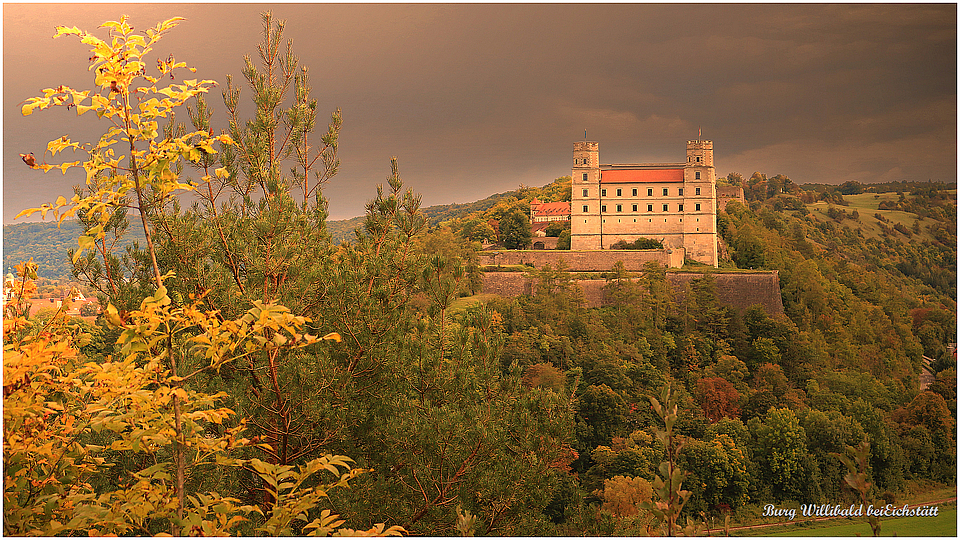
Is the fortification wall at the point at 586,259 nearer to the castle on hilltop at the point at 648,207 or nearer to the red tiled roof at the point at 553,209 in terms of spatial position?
the castle on hilltop at the point at 648,207

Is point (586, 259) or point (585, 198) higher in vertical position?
point (585, 198)

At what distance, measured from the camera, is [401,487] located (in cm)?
479

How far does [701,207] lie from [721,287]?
21.6 feet

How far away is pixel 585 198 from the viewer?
35.1 m

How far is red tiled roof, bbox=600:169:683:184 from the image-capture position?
35344 mm

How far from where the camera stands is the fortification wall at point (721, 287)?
29672mm

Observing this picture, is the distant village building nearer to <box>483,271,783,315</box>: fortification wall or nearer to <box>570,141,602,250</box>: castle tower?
<box>570,141,602,250</box>: castle tower

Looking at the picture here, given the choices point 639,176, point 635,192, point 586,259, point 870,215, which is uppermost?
point 639,176

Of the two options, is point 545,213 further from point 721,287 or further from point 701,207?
point 721,287

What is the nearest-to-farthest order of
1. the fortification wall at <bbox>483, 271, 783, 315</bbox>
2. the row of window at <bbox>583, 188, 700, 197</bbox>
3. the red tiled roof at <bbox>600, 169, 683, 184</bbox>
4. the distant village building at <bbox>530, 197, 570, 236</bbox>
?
the fortification wall at <bbox>483, 271, 783, 315</bbox> → the row of window at <bbox>583, 188, 700, 197</bbox> → the red tiled roof at <bbox>600, 169, 683, 184</bbox> → the distant village building at <bbox>530, 197, 570, 236</bbox>

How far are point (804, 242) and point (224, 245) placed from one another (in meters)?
47.5

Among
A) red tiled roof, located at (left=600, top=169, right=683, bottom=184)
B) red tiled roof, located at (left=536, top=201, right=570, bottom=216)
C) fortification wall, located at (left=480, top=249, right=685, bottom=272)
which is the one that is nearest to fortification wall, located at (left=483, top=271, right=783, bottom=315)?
fortification wall, located at (left=480, top=249, right=685, bottom=272)

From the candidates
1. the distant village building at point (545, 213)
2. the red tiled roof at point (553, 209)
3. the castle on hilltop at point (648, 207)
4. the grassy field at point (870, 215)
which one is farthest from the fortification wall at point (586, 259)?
the grassy field at point (870, 215)

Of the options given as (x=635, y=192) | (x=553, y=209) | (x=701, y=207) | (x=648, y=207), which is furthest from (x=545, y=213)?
(x=701, y=207)
